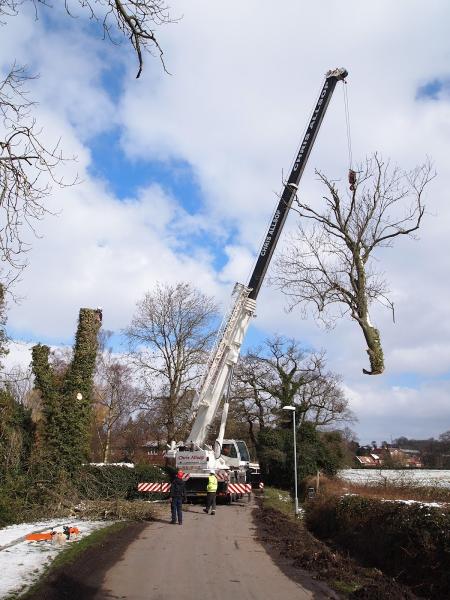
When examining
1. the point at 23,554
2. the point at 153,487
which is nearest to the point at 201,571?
the point at 23,554

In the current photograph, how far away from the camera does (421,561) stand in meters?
9.76

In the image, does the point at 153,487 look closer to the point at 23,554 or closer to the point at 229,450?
the point at 229,450

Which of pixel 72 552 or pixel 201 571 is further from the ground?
pixel 72 552

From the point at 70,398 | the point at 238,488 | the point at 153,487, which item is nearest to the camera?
the point at 70,398

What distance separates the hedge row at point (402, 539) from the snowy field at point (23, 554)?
6.00 meters

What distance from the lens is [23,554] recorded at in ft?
33.8

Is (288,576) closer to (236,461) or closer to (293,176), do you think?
(293,176)

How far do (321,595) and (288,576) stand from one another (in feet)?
4.67

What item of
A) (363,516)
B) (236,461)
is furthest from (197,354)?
(363,516)

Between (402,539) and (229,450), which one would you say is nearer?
(402,539)

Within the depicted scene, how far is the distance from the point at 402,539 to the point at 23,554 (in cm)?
684

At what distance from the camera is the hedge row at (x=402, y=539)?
9.21 m

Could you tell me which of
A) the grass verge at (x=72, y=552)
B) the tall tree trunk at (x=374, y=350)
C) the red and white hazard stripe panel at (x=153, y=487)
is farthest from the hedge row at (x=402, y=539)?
the red and white hazard stripe panel at (x=153, y=487)

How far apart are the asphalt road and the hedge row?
181cm
